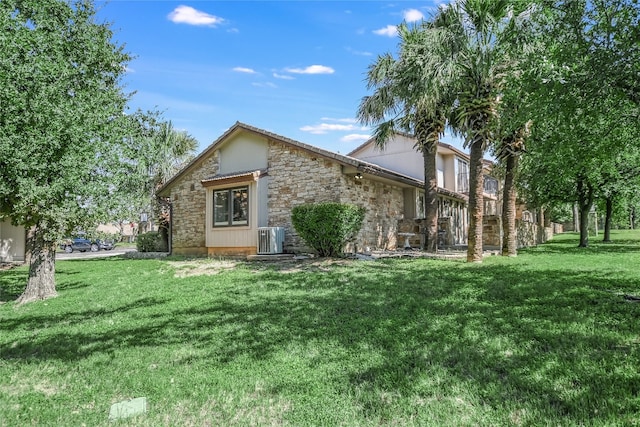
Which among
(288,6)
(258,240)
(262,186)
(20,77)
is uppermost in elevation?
(288,6)

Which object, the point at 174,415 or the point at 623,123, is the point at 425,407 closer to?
the point at 174,415

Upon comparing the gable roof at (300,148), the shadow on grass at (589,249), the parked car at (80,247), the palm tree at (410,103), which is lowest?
the parked car at (80,247)

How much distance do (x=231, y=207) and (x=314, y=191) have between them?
371 cm

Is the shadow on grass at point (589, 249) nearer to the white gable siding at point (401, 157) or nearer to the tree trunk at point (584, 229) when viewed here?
the tree trunk at point (584, 229)

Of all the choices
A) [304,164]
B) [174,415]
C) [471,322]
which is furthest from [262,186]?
[174,415]

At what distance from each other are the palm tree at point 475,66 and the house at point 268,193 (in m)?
3.85

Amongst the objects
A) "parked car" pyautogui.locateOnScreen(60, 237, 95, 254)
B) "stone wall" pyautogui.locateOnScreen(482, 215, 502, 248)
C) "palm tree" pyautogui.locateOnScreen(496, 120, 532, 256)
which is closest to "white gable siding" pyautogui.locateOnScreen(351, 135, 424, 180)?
"stone wall" pyautogui.locateOnScreen(482, 215, 502, 248)

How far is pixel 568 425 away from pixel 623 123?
19.8ft

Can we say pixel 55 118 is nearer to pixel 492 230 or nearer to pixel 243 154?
pixel 243 154

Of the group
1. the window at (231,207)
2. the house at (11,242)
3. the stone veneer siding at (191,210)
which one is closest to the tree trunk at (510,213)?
the window at (231,207)

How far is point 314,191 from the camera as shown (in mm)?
14211

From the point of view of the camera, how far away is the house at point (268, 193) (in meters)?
14.2

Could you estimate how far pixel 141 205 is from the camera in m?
9.56

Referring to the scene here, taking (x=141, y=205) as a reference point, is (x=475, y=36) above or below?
above
